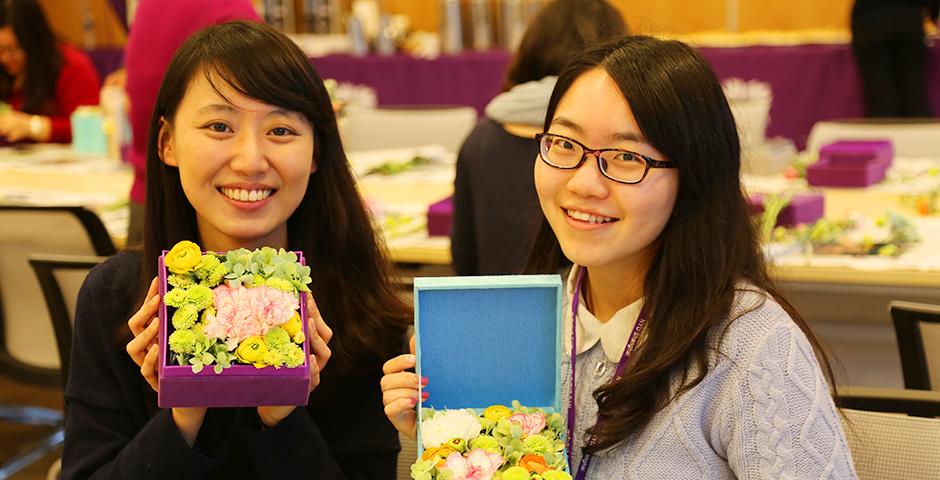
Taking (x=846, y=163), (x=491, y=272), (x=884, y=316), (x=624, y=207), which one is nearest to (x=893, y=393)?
(x=624, y=207)

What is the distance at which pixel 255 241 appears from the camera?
191 centimetres

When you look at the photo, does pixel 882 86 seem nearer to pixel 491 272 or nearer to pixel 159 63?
pixel 491 272

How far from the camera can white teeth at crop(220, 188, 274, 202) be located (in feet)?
5.92

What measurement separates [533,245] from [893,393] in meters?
0.62

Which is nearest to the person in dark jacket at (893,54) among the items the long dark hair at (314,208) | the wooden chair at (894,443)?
the wooden chair at (894,443)

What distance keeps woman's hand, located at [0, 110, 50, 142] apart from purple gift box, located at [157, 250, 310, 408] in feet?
13.5

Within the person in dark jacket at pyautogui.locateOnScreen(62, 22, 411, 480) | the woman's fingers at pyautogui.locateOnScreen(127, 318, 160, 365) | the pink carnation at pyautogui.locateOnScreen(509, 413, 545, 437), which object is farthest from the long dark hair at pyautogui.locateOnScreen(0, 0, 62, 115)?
the pink carnation at pyautogui.locateOnScreen(509, 413, 545, 437)

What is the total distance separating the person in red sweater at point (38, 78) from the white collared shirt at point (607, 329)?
13.5 feet

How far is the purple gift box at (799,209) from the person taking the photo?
3.21 metres

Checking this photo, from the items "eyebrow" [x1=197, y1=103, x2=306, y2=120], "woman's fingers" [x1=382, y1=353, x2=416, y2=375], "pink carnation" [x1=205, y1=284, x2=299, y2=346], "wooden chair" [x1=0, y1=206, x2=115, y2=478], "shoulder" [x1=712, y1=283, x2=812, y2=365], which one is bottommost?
"wooden chair" [x1=0, y1=206, x2=115, y2=478]

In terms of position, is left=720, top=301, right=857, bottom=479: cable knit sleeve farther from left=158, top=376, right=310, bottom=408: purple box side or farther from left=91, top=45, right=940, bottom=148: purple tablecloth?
left=91, top=45, right=940, bottom=148: purple tablecloth

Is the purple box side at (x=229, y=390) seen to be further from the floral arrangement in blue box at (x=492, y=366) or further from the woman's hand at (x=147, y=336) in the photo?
the floral arrangement in blue box at (x=492, y=366)

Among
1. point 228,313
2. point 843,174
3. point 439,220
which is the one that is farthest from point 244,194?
point 843,174

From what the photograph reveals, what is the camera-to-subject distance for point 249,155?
1.77 metres
